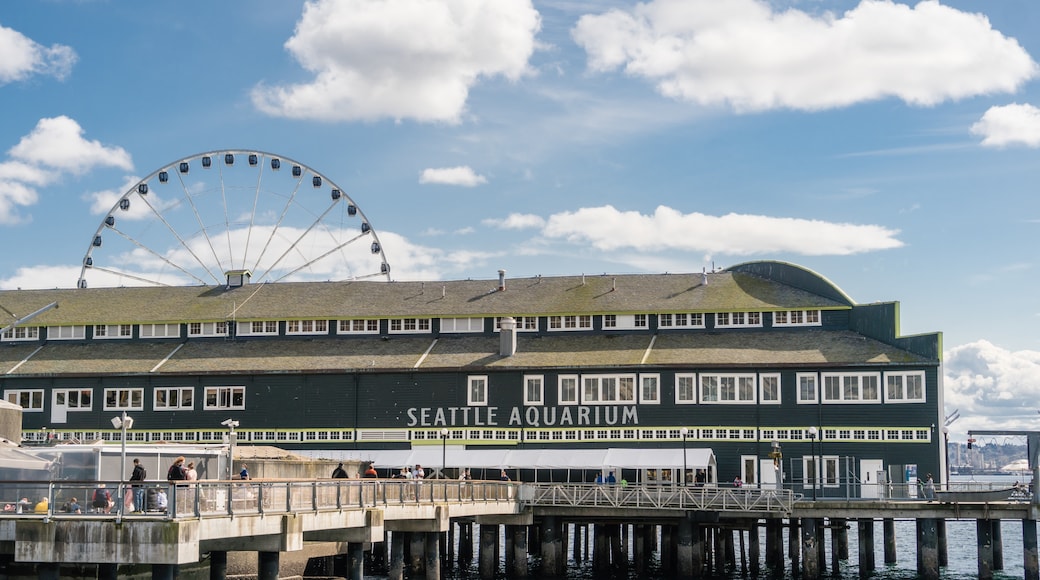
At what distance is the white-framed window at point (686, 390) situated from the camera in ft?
229

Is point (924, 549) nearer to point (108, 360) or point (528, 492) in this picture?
point (528, 492)

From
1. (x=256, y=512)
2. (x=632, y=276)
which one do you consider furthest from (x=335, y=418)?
(x=256, y=512)

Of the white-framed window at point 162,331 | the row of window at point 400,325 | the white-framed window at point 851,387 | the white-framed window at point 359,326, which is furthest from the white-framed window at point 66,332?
the white-framed window at point 851,387

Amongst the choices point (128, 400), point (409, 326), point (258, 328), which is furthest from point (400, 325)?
point (128, 400)

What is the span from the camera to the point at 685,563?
2240 inches

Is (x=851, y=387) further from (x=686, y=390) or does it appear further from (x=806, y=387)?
(x=686, y=390)

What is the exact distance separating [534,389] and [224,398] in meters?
17.4

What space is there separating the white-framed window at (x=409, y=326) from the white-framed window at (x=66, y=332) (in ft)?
63.5

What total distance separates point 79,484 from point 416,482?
54.5 feet

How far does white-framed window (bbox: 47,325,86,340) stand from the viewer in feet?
269

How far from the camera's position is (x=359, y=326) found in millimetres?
79125

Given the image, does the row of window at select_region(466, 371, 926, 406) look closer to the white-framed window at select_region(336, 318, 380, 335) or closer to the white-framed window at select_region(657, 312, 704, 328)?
the white-framed window at select_region(657, 312, 704, 328)

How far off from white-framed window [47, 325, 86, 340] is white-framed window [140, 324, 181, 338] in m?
3.94

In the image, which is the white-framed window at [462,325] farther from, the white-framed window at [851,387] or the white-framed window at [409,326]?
the white-framed window at [851,387]
